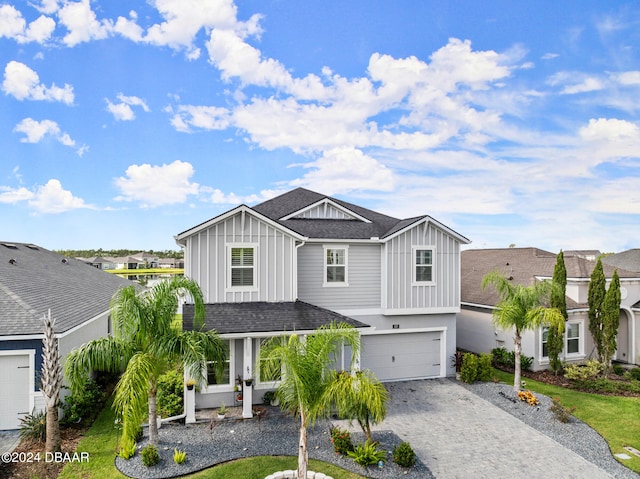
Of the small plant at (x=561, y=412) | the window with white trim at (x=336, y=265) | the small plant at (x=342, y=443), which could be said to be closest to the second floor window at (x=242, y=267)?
the window with white trim at (x=336, y=265)

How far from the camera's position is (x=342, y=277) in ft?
46.6

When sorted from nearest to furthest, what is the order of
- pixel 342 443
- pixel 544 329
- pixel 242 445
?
pixel 342 443 < pixel 242 445 < pixel 544 329

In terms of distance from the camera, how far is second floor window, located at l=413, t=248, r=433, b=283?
1443cm

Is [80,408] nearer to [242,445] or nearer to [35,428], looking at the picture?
[35,428]

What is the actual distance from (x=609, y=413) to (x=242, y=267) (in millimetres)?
12711

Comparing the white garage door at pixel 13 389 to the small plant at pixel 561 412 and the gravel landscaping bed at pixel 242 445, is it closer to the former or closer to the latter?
the gravel landscaping bed at pixel 242 445

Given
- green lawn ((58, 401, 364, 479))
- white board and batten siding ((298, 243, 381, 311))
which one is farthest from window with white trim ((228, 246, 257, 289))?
green lawn ((58, 401, 364, 479))

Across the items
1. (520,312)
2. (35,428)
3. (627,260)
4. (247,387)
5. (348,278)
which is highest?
(627,260)

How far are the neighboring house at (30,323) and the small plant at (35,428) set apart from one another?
391 mm

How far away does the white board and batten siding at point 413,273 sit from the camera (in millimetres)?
14109

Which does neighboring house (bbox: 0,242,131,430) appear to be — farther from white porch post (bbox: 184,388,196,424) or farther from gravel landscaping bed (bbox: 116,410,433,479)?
gravel landscaping bed (bbox: 116,410,433,479)

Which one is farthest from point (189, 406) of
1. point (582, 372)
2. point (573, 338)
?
point (573, 338)

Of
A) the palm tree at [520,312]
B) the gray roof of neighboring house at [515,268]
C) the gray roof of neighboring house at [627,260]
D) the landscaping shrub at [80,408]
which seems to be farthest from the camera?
the gray roof of neighboring house at [627,260]

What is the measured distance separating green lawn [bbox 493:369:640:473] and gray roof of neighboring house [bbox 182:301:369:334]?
7058 mm
